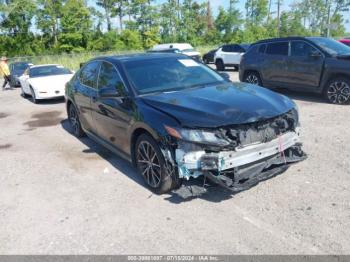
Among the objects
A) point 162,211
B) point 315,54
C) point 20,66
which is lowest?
point 162,211

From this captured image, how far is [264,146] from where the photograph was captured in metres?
4.08

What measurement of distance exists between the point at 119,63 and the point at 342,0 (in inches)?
2686

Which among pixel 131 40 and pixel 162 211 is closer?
pixel 162 211

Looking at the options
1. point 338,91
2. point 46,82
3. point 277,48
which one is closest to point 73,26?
point 46,82

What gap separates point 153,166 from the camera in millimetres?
4426

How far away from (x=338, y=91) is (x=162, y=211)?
681 cm

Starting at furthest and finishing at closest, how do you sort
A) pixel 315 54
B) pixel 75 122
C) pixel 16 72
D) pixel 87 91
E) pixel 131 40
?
pixel 131 40, pixel 16 72, pixel 315 54, pixel 75 122, pixel 87 91

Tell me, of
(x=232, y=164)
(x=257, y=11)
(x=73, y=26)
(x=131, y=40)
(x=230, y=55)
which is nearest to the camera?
(x=232, y=164)

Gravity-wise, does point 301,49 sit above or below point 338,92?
above

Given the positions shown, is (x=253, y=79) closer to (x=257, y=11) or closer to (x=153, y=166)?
(x=153, y=166)

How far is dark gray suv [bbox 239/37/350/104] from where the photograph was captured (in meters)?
8.94

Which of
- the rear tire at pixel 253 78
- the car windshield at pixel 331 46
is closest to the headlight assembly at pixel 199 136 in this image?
the car windshield at pixel 331 46

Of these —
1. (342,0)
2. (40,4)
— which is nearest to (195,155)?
(40,4)

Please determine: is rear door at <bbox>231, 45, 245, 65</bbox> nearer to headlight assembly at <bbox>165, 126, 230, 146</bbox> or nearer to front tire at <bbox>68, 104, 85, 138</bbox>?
front tire at <bbox>68, 104, 85, 138</bbox>
